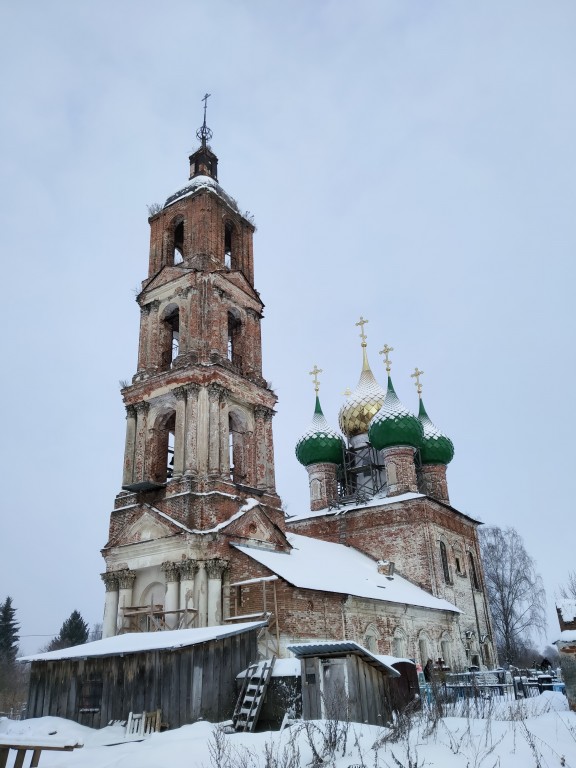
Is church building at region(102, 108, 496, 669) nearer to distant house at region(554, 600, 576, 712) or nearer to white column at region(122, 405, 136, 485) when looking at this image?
white column at region(122, 405, 136, 485)

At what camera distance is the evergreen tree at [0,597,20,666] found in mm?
47344

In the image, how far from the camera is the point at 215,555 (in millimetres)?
19203

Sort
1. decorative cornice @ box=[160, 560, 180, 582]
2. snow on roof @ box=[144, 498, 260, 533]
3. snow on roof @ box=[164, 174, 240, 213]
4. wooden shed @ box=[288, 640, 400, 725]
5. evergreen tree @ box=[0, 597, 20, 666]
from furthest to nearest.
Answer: evergreen tree @ box=[0, 597, 20, 666]
snow on roof @ box=[164, 174, 240, 213]
snow on roof @ box=[144, 498, 260, 533]
decorative cornice @ box=[160, 560, 180, 582]
wooden shed @ box=[288, 640, 400, 725]

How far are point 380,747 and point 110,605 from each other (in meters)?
13.6

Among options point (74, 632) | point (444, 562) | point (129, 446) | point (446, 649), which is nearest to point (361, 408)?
point (444, 562)

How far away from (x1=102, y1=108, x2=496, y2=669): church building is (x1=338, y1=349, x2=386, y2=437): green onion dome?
251 millimetres

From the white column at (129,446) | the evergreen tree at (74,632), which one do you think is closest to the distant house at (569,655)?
the white column at (129,446)

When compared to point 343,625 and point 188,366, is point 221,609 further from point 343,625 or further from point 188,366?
point 188,366

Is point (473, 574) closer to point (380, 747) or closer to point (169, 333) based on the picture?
point (169, 333)

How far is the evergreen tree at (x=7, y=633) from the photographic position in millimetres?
47344

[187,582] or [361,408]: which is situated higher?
[361,408]

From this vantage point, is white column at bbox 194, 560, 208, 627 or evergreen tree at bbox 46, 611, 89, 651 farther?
evergreen tree at bbox 46, 611, 89, 651

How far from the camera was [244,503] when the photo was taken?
21.3 meters

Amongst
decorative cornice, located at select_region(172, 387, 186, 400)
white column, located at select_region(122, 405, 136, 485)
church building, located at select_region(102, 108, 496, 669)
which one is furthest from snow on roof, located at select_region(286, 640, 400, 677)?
white column, located at select_region(122, 405, 136, 485)
